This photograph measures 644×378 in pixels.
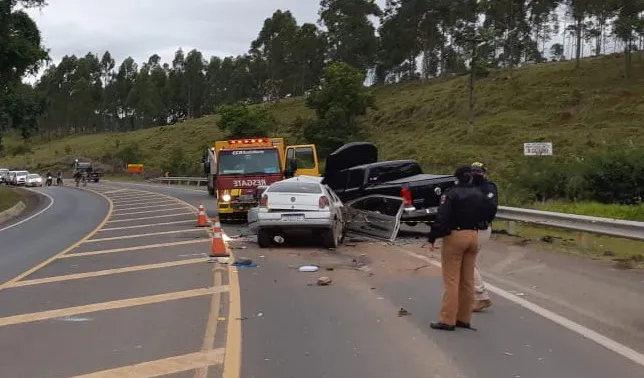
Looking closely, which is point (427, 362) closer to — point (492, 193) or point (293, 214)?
→ point (492, 193)

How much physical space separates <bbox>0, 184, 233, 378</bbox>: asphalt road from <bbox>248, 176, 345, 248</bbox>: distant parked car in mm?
1465

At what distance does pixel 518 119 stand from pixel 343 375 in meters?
54.1

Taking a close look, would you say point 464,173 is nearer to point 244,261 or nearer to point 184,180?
point 244,261

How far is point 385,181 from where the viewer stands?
725 inches

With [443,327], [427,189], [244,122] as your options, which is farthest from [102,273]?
[244,122]

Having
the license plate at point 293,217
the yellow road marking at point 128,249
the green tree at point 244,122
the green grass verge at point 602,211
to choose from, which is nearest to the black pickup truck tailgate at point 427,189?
the license plate at point 293,217

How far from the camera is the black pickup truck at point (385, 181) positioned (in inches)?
659

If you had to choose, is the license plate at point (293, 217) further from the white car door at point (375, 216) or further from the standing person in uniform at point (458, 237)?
the standing person in uniform at point (458, 237)

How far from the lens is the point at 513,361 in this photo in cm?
660

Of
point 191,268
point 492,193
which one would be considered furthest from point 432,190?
point 492,193

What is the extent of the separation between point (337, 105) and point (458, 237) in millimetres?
54581

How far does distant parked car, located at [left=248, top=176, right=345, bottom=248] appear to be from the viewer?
1530 centimetres

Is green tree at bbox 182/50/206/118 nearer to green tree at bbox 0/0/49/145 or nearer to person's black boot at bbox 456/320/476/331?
green tree at bbox 0/0/49/145

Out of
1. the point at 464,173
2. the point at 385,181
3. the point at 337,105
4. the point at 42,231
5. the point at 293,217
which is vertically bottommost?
the point at 42,231
